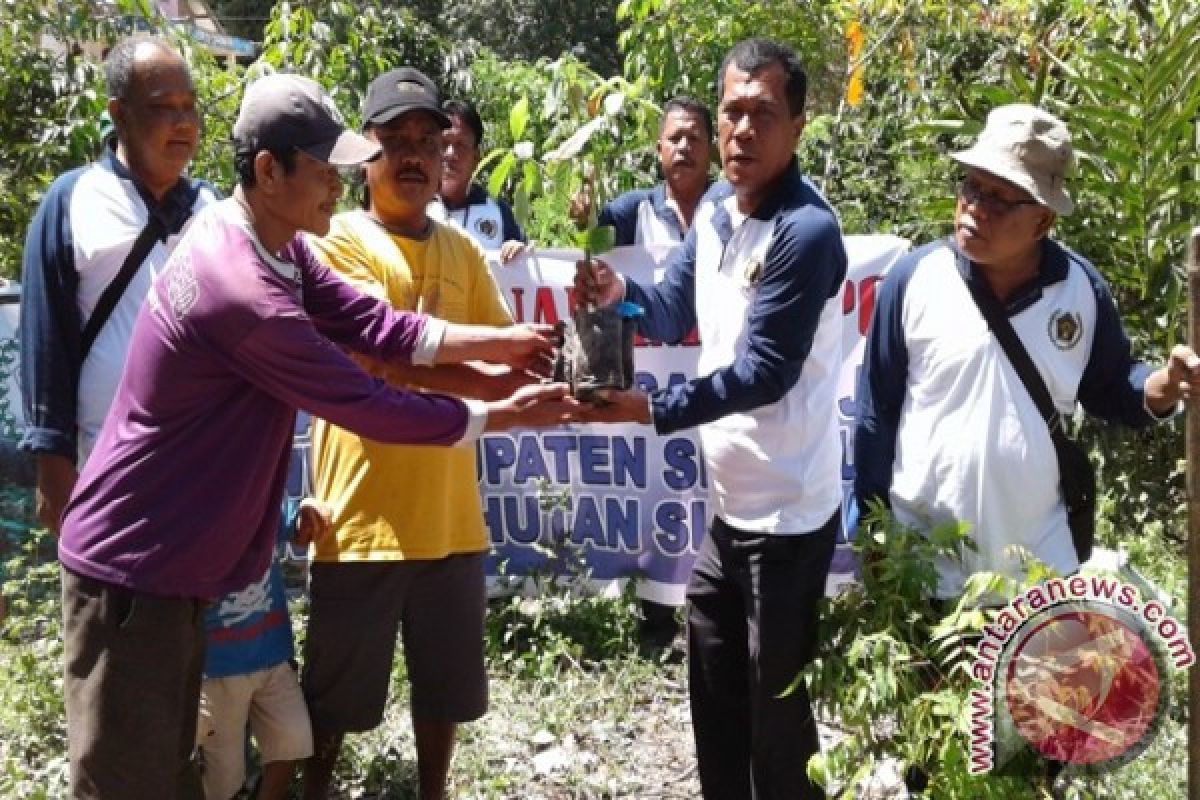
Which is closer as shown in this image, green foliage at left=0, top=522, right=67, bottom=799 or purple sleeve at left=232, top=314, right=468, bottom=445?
purple sleeve at left=232, top=314, right=468, bottom=445

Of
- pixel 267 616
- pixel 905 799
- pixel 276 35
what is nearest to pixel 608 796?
pixel 905 799

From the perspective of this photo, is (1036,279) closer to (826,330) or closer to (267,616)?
(826,330)

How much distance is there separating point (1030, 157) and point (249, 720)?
2.60 meters

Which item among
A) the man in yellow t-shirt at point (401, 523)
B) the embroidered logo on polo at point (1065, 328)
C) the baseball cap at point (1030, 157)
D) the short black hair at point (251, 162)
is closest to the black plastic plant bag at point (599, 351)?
the man in yellow t-shirt at point (401, 523)

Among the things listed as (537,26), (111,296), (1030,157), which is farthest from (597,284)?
(537,26)

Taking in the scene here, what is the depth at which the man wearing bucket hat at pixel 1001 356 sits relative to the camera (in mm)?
2912

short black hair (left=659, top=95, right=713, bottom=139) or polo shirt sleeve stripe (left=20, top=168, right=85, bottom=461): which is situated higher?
short black hair (left=659, top=95, right=713, bottom=139)

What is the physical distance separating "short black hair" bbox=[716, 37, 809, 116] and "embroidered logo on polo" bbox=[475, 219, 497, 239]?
248 cm

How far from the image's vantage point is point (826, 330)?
3207mm

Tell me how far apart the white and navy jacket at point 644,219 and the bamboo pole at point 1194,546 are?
9.13 feet

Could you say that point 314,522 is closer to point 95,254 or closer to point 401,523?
point 401,523

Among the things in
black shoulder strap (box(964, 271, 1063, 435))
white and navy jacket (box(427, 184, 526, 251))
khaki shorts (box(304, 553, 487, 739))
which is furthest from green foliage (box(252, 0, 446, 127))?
black shoulder strap (box(964, 271, 1063, 435))

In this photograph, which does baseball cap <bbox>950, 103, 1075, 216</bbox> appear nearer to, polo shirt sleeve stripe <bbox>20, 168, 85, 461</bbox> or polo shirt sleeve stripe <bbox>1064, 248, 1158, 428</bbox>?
polo shirt sleeve stripe <bbox>1064, 248, 1158, 428</bbox>

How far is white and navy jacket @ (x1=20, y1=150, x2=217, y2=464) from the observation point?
3.25 meters
